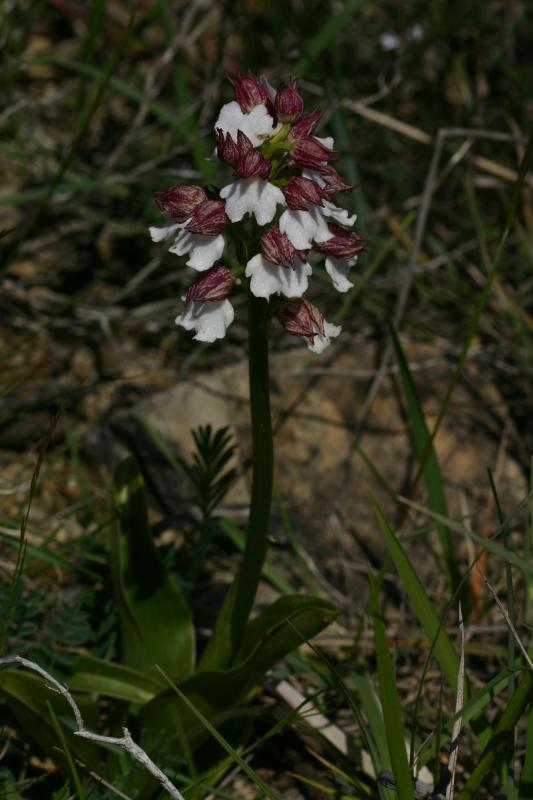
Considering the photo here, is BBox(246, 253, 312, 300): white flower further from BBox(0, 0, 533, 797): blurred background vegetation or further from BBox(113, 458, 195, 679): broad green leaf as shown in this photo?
BBox(0, 0, 533, 797): blurred background vegetation

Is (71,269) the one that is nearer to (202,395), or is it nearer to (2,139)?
(2,139)

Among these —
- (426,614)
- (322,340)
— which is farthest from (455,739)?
(322,340)

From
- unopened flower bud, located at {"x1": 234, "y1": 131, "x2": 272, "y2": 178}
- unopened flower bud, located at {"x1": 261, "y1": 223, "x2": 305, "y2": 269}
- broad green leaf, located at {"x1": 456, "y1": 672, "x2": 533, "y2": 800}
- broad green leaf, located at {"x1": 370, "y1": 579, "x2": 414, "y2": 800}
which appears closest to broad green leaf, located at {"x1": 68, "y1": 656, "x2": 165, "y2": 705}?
broad green leaf, located at {"x1": 370, "y1": 579, "x2": 414, "y2": 800}

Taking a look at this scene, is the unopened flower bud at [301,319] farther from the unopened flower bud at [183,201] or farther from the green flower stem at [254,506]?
the unopened flower bud at [183,201]

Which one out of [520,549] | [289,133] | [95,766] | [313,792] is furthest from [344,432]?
[289,133]

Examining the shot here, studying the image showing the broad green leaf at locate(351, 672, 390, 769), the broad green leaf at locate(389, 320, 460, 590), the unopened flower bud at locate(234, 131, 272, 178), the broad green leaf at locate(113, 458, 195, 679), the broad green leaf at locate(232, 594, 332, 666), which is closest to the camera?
the unopened flower bud at locate(234, 131, 272, 178)

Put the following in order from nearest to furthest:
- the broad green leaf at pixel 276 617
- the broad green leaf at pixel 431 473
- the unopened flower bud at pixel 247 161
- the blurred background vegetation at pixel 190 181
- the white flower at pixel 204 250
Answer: the unopened flower bud at pixel 247 161 → the white flower at pixel 204 250 → the broad green leaf at pixel 276 617 → the broad green leaf at pixel 431 473 → the blurred background vegetation at pixel 190 181

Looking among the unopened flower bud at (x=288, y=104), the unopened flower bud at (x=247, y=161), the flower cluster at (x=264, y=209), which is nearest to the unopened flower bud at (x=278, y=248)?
the flower cluster at (x=264, y=209)
